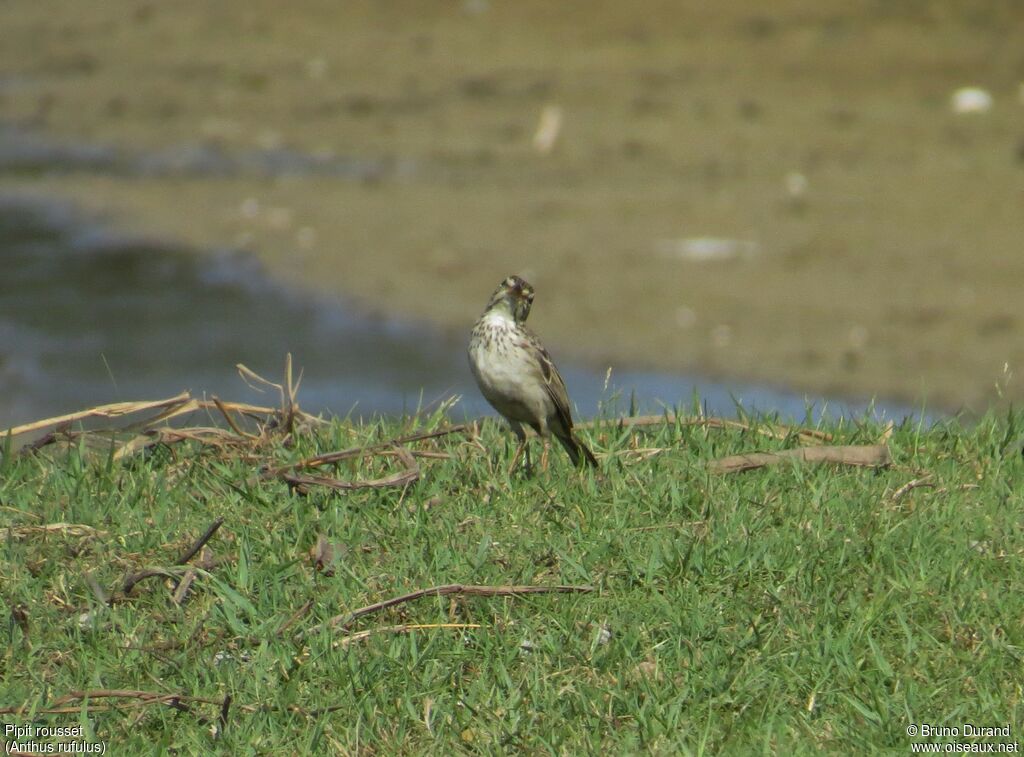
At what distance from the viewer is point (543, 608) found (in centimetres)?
455

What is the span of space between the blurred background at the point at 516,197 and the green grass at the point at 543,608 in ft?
6.34

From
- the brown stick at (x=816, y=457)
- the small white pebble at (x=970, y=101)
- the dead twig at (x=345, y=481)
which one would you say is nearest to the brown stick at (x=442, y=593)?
the dead twig at (x=345, y=481)

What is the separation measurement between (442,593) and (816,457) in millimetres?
1538

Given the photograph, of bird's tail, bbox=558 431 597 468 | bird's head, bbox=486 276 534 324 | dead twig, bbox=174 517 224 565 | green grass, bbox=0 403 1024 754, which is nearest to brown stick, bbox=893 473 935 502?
green grass, bbox=0 403 1024 754

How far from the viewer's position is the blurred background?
1162cm

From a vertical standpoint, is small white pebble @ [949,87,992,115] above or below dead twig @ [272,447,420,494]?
below

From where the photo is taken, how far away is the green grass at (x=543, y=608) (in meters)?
4.12

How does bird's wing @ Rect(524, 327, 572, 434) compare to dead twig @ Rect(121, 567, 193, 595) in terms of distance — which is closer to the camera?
dead twig @ Rect(121, 567, 193, 595)

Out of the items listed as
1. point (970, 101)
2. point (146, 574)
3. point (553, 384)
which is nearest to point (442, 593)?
point (146, 574)

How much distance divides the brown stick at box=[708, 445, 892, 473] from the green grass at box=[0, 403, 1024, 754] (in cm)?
4

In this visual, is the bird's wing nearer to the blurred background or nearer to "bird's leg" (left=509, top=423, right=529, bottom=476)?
"bird's leg" (left=509, top=423, right=529, bottom=476)

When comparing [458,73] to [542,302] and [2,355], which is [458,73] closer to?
[542,302]

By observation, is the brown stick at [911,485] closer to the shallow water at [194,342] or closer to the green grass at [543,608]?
the green grass at [543,608]

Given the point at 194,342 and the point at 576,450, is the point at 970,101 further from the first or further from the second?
the point at 576,450
